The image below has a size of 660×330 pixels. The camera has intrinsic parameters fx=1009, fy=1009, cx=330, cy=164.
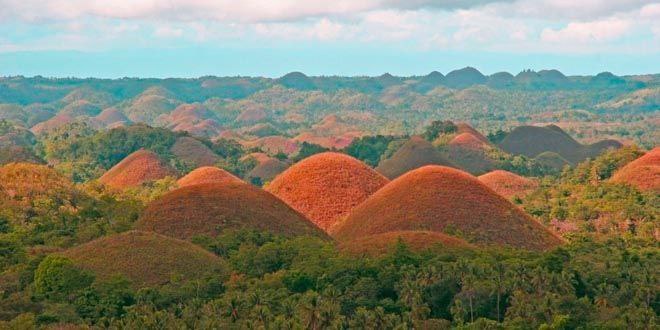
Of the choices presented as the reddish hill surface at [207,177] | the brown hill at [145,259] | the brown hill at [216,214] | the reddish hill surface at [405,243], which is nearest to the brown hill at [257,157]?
the reddish hill surface at [207,177]

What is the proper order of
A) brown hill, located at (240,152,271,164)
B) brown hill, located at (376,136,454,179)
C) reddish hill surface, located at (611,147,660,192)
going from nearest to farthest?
1. reddish hill surface, located at (611,147,660,192)
2. brown hill, located at (376,136,454,179)
3. brown hill, located at (240,152,271,164)

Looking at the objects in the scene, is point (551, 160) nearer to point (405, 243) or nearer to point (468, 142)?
point (468, 142)

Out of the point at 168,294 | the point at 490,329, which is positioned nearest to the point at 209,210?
the point at 168,294

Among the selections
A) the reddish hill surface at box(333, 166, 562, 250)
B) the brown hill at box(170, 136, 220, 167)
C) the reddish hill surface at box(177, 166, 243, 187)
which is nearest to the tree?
the reddish hill surface at box(333, 166, 562, 250)

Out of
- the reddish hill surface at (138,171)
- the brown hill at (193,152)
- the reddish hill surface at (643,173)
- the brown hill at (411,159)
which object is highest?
the reddish hill surface at (643,173)

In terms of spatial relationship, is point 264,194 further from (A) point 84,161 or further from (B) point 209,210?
(A) point 84,161

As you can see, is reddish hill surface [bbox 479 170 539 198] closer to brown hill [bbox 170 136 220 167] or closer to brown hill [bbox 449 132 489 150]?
brown hill [bbox 449 132 489 150]

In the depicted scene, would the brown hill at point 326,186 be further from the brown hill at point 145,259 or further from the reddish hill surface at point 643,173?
the brown hill at point 145,259
